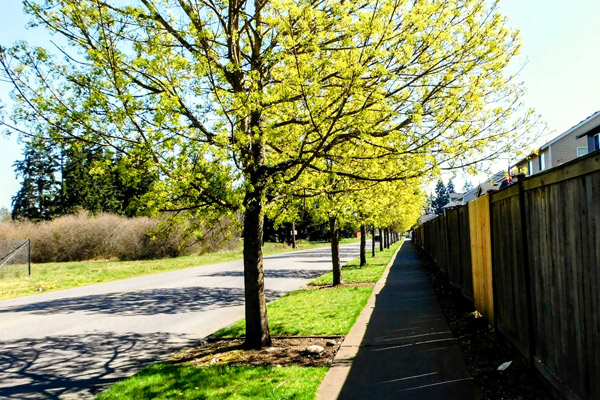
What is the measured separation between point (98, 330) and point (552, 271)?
8.12m

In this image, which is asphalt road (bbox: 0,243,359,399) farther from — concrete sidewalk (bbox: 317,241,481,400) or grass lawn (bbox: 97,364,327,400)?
concrete sidewalk (bbox: 317,241,481,400)

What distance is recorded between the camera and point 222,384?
4996 mm

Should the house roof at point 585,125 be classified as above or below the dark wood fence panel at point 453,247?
above

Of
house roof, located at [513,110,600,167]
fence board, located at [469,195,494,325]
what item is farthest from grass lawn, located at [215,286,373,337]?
house roof, located at [513,110,600,167]

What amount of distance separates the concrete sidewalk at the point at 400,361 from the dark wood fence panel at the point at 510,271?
2.20ft

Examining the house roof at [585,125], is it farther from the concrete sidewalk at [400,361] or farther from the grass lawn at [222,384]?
the grass lawn at [222,384]

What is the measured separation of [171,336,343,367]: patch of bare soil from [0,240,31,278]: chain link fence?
19326 mm

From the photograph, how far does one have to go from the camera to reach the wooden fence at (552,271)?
113 inches

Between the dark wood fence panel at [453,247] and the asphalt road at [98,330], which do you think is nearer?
the asphalt road at [98,330]

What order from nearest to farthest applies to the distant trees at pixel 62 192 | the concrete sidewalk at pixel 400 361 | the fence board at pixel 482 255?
the concrete sidewalk at pixel 400 361 → the fence board at pixel 482 255 → the distant trees at pixel 62 192

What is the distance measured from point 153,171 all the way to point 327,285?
9411 millimetres

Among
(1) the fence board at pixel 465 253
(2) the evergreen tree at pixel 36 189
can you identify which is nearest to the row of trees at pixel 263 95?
(1) the fence board at pixel 465 253

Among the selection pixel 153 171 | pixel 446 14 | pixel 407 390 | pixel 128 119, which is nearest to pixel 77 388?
pixel 153 171

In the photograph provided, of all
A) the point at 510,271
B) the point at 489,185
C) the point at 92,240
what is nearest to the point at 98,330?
the point at 510,271
